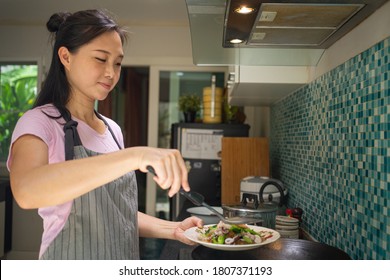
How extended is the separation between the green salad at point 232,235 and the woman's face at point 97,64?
276mm

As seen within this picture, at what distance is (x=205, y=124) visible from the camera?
188 cm

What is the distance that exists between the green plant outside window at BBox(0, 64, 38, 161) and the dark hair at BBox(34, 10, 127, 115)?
1141 mm

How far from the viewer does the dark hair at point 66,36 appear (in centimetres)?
58

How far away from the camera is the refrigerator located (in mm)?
1869

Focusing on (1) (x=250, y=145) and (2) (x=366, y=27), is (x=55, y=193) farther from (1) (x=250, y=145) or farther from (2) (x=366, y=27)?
(1) (x=250, y=145)

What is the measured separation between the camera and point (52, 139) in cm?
54

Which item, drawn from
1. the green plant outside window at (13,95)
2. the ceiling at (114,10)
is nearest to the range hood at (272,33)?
the ceiling at (114,10)

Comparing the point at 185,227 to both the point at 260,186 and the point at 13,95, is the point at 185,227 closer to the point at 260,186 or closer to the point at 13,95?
the point at 260,186

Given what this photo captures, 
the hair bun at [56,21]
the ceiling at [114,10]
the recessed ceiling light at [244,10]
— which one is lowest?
the hair bun at [56,21]

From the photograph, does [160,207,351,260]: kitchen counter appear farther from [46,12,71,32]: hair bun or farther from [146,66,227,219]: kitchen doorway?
[146,66,227,219]: kitchen doorway

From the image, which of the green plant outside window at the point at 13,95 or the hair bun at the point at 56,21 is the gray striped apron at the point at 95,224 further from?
the green plant outside window at the point at 13,95

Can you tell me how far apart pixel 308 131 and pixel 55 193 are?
80 cm
